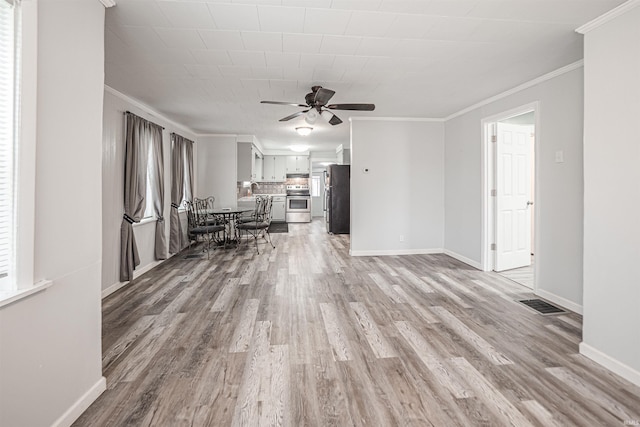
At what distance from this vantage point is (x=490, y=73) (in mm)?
3291

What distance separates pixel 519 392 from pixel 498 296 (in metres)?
1.84

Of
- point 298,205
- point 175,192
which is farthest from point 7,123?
point 298,205

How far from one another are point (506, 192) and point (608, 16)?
262cm

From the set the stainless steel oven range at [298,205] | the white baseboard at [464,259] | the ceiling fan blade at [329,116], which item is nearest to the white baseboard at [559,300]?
the white baseboard at [464,259]

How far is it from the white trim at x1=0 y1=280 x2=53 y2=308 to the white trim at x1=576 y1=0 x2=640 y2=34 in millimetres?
3708

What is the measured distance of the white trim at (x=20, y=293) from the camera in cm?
122

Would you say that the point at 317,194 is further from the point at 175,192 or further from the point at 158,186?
the point at 158,186

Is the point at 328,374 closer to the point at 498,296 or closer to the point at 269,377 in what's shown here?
the point at 269,377

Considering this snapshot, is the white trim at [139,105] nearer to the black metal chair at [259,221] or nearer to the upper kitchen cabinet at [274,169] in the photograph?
the black metal chair at [259,221]

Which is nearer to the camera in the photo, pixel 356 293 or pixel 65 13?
pixel 65 13

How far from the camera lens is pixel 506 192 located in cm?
440

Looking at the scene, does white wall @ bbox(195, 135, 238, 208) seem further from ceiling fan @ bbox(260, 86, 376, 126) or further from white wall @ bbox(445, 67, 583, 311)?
white wall @ bbox(445, 67, 583, 311)

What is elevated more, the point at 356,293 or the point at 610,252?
the point at 610,252

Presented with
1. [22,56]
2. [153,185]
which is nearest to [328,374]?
[22,56]
